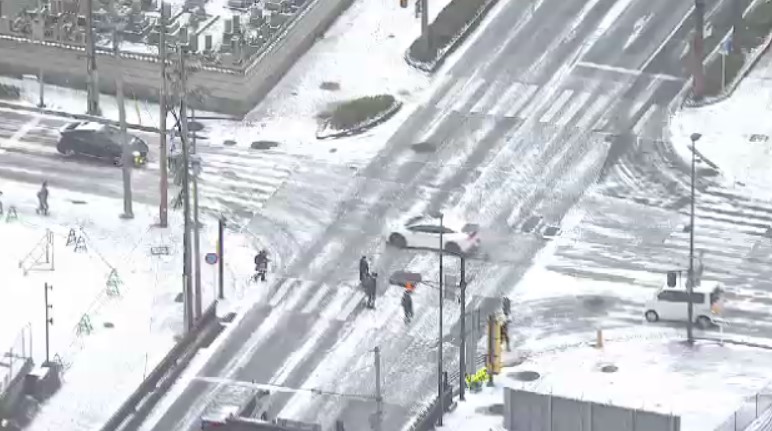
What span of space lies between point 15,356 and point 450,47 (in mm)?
29647

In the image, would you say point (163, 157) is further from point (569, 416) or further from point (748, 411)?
point (748, 411)

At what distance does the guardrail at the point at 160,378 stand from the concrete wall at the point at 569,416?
12289 mm

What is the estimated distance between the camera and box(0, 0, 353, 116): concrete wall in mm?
114812

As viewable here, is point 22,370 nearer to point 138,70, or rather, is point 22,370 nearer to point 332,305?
point 332,305

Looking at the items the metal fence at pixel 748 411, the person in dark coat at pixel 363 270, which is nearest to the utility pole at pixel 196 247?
the person in dark coat at pixel 363 270

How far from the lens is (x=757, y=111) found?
374 ft

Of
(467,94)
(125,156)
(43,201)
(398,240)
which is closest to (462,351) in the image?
(398,240)

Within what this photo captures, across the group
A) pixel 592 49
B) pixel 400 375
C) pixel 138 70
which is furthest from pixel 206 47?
pixel 400 375

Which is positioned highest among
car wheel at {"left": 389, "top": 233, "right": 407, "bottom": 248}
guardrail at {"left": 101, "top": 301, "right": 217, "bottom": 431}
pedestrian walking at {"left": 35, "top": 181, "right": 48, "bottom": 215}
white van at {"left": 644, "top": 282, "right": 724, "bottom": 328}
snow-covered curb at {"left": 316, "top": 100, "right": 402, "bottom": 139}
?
snow-covered curb at {"left": 316, "top": 100, "right": 402, "bottom": 139}

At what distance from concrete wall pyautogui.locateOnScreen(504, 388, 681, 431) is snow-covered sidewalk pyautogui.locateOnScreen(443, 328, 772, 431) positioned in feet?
4.62

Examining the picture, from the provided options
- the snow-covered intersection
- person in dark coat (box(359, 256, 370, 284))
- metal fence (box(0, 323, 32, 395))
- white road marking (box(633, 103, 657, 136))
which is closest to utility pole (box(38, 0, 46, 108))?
the snow-covered intersection

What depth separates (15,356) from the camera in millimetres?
96438

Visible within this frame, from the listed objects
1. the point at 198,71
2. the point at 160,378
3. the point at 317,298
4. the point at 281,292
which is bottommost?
the point at 160,378

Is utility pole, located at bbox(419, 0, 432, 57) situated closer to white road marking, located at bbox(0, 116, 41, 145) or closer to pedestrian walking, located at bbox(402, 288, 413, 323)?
white road marking, located at bbox(0, 116, 41, 145)
